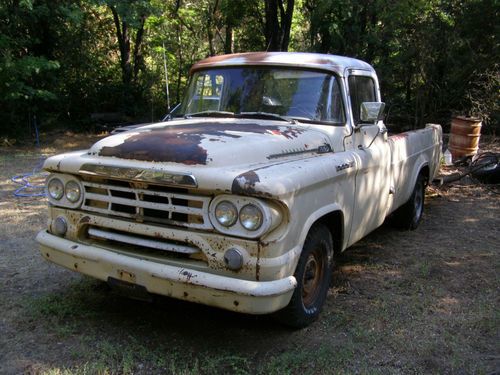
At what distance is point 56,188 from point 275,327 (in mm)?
1873

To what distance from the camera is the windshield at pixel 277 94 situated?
14.4ft

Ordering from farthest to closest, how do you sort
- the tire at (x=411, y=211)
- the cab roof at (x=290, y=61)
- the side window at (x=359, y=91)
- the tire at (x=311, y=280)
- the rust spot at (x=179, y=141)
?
the tire at (x=411, y=211) < the side window at (x=359, y=91) < the cab roof at (x=290, y=61) < the tire at (x=311, y=280) < the rust spot at (x=179, y=141)

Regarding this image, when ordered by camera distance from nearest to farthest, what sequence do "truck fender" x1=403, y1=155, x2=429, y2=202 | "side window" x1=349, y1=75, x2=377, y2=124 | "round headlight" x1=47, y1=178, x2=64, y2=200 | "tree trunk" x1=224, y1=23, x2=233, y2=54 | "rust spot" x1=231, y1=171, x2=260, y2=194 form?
"rust spot" x1=231, y1=171, x2=260, y2=194 < "round headlight" x1=47, y1=178, x2=64, y2=200 < "side window" x1=349, y1=75, x2=377, y2=124 < "truck fender" x1=403, y1=155, x2=429, y2=202 < "tree trunk" x1=224, y1=23, x2=233, y2=54

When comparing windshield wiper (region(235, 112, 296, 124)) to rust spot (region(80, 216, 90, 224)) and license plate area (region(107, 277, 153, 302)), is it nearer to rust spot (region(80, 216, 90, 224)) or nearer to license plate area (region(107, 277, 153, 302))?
rust spot (region(80, 216, 90, 224))

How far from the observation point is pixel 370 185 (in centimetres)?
449

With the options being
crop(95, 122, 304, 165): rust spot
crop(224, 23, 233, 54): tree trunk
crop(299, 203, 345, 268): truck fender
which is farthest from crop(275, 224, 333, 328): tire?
crop(224, 23, 233, 54): tree trunk

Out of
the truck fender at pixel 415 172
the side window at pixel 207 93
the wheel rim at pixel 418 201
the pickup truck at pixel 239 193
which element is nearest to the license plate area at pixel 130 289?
the pickup truck at pixel 239 193

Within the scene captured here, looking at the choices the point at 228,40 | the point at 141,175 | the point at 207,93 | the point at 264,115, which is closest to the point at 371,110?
the point at 264,115

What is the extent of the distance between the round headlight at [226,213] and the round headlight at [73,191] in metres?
1.14

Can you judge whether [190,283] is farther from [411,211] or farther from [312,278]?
[411,211]

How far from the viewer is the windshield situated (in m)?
4.39

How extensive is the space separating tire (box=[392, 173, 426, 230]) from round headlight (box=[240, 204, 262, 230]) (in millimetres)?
3674

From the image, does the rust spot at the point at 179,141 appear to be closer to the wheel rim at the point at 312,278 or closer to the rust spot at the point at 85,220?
the rust spot at the point at 85,220

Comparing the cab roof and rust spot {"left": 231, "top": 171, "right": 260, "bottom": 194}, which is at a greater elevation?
the cab roof
